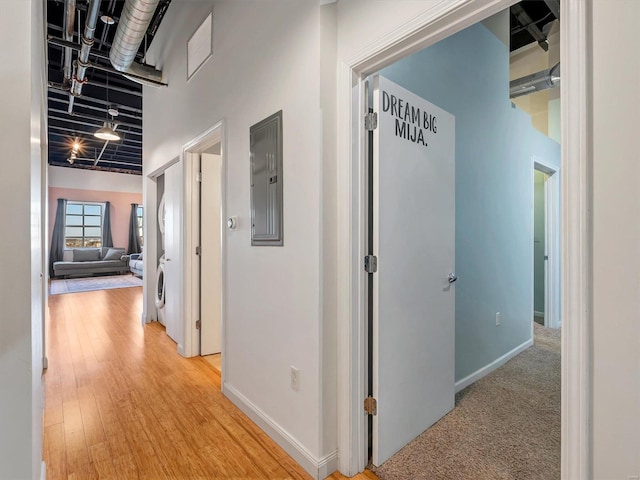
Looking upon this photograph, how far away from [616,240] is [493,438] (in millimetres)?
1582

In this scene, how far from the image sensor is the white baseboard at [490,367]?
2.47m

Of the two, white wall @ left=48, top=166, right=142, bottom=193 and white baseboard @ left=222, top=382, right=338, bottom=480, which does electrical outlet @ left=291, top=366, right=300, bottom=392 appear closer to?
white baseboard @ left=222, top=382, right=338, bottom=480

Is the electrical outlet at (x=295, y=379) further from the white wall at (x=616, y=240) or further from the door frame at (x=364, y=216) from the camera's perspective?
the white wall at (x=616, y=240)

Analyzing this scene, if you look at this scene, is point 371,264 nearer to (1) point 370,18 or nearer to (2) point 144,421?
(1) point 370,18

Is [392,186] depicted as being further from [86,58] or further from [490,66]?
[86,58]

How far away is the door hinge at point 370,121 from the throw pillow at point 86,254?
10.5m

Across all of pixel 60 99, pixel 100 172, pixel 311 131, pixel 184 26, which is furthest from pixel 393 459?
pixel 100 172

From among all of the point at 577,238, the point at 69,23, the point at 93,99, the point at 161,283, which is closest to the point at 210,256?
the point at 161,283

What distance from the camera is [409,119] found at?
1.79 meters

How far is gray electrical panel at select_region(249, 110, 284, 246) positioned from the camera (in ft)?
6.07

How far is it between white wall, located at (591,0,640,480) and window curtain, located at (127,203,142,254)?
1180 centimetres

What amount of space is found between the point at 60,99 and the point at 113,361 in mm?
5027

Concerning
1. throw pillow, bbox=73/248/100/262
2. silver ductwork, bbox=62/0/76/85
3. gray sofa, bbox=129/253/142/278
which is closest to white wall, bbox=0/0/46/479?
silver ductwork, bbox=62/0/76/85

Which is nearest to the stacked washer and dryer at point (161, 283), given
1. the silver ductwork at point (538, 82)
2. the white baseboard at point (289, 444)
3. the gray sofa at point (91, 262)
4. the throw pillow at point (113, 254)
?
the white baseboard at point (289, 444)
